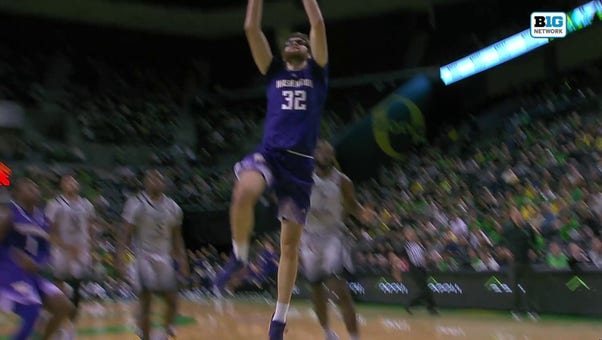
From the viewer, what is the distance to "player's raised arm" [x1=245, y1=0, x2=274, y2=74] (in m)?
3.96

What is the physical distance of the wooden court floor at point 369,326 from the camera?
7672 millimetres

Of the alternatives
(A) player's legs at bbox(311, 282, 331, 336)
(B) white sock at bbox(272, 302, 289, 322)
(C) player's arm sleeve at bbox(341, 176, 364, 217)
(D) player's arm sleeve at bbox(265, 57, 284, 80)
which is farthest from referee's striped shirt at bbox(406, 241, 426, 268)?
(D) player's arm sleeve at bbox(265, 57, 284, 80)

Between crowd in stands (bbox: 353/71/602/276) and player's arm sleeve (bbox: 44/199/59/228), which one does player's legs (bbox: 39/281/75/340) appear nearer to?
player's arm sleeve (bbox: 44/199/59/228)

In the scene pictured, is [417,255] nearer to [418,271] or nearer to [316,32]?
[418,271]

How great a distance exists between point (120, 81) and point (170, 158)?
372cm

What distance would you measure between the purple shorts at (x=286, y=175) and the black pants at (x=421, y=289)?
304 inches

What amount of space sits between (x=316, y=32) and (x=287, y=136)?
2.04 feet

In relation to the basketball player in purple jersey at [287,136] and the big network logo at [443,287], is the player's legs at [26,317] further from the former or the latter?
the big network logo at [443,287]

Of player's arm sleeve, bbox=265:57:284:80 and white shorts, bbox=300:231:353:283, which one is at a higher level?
player's arm sleeve, bbox=265:57:284:80

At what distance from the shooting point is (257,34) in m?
3.98

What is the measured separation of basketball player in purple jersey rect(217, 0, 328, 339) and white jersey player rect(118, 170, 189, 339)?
6.47 feet

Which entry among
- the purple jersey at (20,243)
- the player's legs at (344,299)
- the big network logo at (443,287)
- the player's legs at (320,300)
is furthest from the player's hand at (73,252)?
the big network logo at (443,287)

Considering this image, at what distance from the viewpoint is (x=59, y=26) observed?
24.0m

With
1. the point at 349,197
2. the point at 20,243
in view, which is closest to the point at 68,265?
the point at 20,243
